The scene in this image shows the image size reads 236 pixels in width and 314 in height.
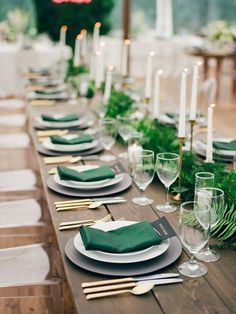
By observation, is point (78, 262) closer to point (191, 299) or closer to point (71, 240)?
point (71, 240)

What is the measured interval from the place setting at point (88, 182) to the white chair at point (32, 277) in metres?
0.30

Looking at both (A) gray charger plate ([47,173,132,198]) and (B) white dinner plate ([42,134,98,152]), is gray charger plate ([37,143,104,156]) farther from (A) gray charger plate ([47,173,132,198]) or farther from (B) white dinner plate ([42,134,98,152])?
(A) gray charger plate ([47,173,132,198])

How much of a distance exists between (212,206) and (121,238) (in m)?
0.27

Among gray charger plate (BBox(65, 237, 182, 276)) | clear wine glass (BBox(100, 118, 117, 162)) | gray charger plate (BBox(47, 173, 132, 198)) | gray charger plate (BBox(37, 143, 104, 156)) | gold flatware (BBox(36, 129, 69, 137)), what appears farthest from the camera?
gold flatware (BBox(36, 129, 69, 137))

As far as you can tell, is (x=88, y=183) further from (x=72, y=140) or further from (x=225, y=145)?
(x=225, y=145)

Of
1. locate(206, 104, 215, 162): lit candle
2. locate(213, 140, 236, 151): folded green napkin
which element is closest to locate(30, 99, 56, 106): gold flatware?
locate(213, 140, 236, 151): folded green napkin

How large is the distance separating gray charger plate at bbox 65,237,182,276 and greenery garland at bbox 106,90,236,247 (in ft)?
Result: 0.57

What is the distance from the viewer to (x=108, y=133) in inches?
103

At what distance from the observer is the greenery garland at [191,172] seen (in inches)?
70.4

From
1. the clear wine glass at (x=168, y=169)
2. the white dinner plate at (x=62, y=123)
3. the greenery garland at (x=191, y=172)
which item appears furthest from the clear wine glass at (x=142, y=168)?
the white dinner plate at (x=62, y=123)

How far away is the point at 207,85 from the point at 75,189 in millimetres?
2525

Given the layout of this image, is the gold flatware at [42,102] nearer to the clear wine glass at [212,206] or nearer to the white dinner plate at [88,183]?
the white dinner plate at [88,183]

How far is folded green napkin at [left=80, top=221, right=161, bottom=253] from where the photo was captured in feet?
5.29

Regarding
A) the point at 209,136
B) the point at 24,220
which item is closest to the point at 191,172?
the point at 209,136
